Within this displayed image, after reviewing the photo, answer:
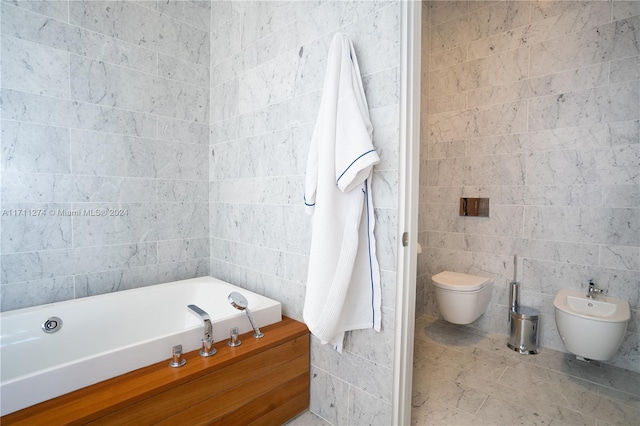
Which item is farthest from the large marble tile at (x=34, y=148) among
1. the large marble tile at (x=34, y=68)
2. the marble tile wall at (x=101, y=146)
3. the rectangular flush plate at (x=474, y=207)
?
the rectangular flush plate at (x=474, y=207)

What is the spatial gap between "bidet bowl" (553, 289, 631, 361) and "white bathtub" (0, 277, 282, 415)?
1.79 metres

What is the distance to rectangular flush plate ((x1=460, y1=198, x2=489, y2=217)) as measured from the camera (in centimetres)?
275

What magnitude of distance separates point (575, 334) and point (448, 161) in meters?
1.63

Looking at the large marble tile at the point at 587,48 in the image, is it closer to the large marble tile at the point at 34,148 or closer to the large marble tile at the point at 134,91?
the large marble tile at the point at 134,91

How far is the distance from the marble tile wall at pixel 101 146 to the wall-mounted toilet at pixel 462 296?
6.24ft

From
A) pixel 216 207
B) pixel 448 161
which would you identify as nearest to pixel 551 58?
pixel 448 161

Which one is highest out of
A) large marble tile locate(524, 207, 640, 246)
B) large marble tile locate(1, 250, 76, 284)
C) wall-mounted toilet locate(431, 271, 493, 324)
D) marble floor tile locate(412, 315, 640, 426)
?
large marble tile locate(524, 207, 640, 246)

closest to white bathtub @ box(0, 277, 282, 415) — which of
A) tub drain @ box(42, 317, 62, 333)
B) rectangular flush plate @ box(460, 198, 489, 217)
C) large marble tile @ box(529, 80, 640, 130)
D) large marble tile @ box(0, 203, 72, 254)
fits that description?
tub drain @ box(42, 317, 62, 333)

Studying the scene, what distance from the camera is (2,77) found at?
1.62m

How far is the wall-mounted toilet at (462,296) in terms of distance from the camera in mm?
2412

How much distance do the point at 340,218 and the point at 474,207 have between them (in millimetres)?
1864

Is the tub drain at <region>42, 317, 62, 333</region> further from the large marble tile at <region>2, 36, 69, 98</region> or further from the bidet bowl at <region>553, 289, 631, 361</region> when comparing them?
the bidet bowl at <region>553, 289, 631, 361</region>

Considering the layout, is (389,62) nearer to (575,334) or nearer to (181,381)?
(181,381)

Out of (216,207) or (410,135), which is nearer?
(410,135)
